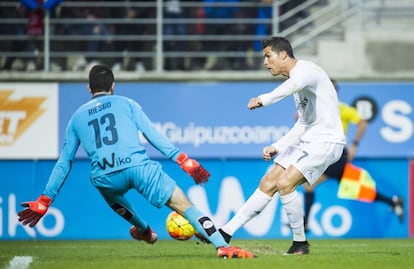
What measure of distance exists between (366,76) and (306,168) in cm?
856

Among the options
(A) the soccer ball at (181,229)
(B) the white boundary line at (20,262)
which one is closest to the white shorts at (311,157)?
(A) the soccer ball at (181,229)

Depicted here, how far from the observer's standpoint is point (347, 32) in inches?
781

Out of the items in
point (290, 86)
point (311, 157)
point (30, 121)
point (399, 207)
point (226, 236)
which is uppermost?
point (290, 86)

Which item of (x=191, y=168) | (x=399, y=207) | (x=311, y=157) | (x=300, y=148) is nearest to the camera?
(x=191, y=168)

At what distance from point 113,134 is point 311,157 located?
2145mm

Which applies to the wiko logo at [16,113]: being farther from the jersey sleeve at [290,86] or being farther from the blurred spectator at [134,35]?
the jersey sleeve at [290,86]

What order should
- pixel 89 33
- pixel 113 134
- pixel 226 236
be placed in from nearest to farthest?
pixel 113 134
pixel 226 236
pixel 89 33

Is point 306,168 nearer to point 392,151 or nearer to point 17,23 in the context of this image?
point 392,151

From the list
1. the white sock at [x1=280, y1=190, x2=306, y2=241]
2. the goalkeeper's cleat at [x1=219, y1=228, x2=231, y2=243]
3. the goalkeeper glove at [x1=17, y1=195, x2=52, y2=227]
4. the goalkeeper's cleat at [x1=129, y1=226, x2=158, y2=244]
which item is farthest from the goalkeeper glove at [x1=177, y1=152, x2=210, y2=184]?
the goalkeeper's cleat at [x1=129, y1=226, x2=158, y2=244]

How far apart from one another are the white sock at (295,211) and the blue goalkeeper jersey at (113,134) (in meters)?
1.53

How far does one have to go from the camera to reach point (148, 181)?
31.5 feet

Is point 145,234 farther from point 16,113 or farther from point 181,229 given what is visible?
point 16,113

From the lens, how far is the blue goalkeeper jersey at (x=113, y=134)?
31.7 feet

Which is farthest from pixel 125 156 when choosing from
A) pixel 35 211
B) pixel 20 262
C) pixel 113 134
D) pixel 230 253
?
pixel 20 262
